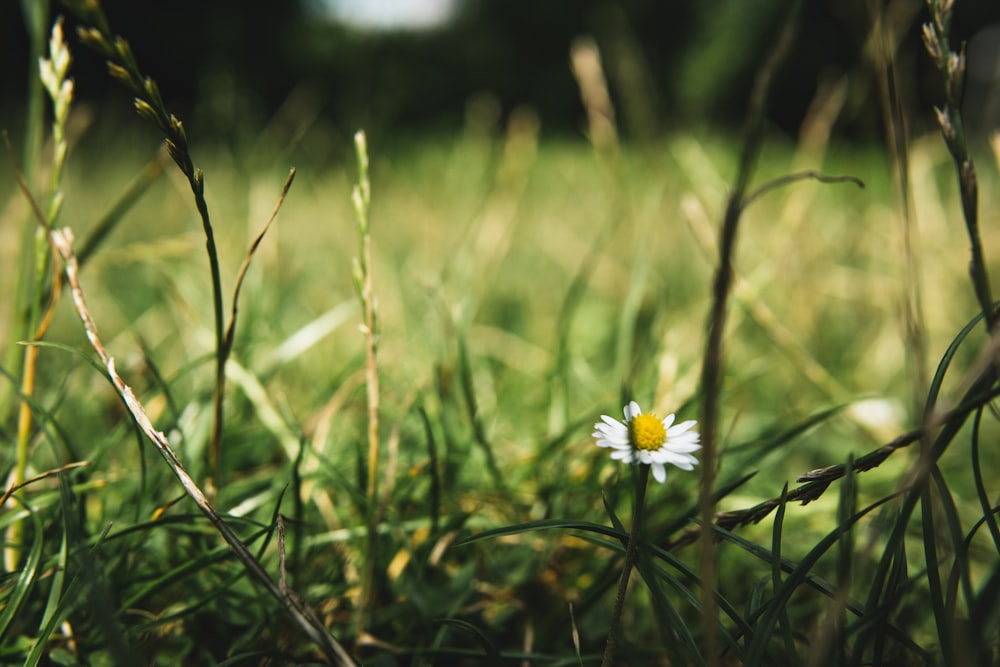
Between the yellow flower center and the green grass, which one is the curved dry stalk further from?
the yellow flower center

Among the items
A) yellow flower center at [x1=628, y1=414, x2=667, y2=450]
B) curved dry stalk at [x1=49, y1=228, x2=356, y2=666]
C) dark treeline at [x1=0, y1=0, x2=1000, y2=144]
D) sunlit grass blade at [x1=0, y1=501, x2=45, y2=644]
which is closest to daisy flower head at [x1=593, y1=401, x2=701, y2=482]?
yellow flower center at [x1=628, y1=414, x2=667, y2=450]

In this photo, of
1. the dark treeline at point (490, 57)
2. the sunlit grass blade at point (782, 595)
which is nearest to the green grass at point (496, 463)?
the sunlit grass blade at point (782, 595)

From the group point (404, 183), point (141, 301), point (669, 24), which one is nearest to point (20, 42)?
point (404, 183)

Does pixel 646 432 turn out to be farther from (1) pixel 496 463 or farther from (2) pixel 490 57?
(2) pixel 490 57

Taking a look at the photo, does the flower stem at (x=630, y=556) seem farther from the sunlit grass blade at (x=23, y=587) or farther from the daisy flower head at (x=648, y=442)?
the sunlit grass blade at (x=23, y=587)

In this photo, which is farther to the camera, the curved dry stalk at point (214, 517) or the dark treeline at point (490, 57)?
the dark treeline at point (490, 57)

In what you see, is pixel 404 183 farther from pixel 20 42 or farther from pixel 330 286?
pixel 20 42

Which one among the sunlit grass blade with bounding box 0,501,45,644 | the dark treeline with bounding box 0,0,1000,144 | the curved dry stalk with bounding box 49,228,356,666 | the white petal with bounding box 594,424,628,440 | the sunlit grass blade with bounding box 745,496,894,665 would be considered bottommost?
the sunlit grass blade with bounding box 0,501,45,644

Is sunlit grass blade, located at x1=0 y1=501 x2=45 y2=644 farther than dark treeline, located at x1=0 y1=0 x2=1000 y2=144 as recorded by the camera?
No

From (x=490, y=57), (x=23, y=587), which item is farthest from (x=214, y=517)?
(x=490, y=57)
